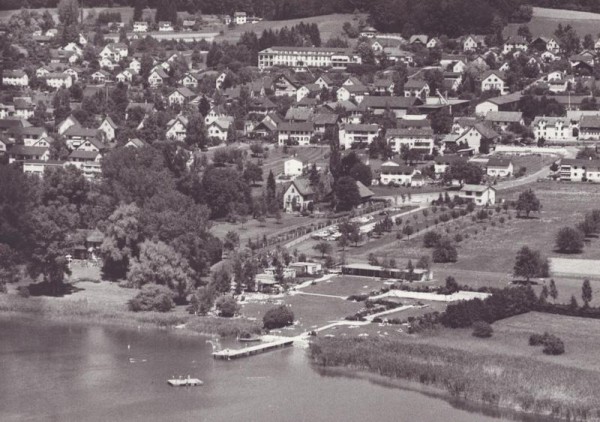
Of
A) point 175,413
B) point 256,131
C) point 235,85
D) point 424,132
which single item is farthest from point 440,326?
point 235,85

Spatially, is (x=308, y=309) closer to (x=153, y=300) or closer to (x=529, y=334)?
(x=153, y=300)

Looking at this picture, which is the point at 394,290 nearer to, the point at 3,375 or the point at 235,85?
the point at 3,375

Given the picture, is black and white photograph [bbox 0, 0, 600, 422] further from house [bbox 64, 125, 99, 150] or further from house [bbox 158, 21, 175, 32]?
house [bbox 158, 21, 175, 32]

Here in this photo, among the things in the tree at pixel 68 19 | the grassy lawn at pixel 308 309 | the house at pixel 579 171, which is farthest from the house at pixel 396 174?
the tree at pixel 68 19

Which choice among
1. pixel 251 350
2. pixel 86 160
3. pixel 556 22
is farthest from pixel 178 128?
pixel 556 22

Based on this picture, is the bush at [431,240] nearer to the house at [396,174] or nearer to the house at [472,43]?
the house at [396,174]

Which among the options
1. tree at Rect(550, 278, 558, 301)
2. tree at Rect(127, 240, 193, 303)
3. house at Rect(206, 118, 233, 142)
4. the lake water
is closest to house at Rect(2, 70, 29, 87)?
house at Rect(206, 118, 233, 142)
